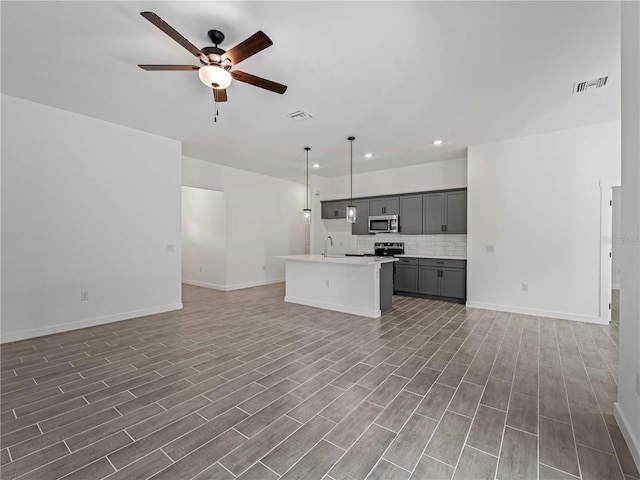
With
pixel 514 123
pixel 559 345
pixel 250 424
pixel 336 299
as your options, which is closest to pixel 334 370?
pixel 250 424

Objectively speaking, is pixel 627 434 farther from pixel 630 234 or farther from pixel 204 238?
pixel 204 238

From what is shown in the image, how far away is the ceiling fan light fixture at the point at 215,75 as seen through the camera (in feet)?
7.85

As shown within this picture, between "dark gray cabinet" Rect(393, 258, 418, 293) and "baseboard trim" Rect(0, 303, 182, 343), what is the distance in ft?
14.3

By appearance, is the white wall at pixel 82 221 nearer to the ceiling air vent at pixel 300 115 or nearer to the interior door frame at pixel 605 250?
the ceiling air vent at pixel 300 115

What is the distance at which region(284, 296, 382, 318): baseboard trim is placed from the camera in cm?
463

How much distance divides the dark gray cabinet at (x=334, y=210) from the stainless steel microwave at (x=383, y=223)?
93 cm

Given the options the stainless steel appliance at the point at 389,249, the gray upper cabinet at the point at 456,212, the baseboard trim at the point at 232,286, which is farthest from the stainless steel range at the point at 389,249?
the baseboard trim at the point at 232,286

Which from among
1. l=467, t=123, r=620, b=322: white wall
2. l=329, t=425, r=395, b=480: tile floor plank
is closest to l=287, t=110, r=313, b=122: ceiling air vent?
l=467, t=123, r=620, b=322: white wall

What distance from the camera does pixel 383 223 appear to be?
22.6ft

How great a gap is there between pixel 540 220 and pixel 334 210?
4.62m

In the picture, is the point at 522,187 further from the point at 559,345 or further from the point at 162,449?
the point at 162,449

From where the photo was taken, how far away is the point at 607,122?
167 inches

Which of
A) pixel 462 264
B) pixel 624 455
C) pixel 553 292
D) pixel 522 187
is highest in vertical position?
pixel 522 187

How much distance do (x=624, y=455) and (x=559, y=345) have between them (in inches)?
79.4
